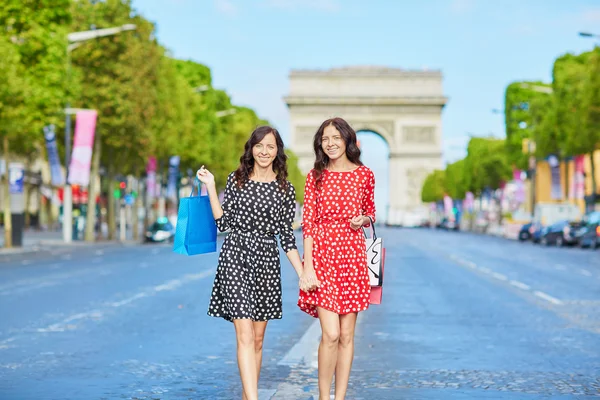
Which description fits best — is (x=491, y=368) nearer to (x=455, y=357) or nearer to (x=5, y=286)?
(x=455, y=357)

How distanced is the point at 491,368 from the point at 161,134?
56.5m

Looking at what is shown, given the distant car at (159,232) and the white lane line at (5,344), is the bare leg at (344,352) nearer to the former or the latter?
the white lane line at (5,344)

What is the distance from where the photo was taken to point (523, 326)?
54.1 ft

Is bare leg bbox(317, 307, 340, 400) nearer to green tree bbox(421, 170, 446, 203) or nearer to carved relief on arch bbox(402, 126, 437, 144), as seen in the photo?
carved relief on arch bbox(402, 126, 437, 144)

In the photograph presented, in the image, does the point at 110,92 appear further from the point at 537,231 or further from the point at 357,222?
the point at 357,222

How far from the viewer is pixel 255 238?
8312mm

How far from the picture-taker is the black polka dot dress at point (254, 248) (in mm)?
8258

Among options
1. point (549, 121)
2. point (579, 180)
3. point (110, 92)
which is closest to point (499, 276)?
point (110, 92)

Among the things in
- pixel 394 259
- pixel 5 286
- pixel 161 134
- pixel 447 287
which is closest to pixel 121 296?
pixel 5 286

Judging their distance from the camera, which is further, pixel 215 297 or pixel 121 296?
pixel 121 296

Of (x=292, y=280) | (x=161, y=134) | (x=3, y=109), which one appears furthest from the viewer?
(x=161, y=134)

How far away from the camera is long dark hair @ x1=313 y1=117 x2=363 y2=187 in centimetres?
845

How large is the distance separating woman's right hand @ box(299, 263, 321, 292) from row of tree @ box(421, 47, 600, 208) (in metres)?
57.0

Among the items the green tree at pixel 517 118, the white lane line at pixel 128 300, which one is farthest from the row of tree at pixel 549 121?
the white lane line at pixel 128 300
